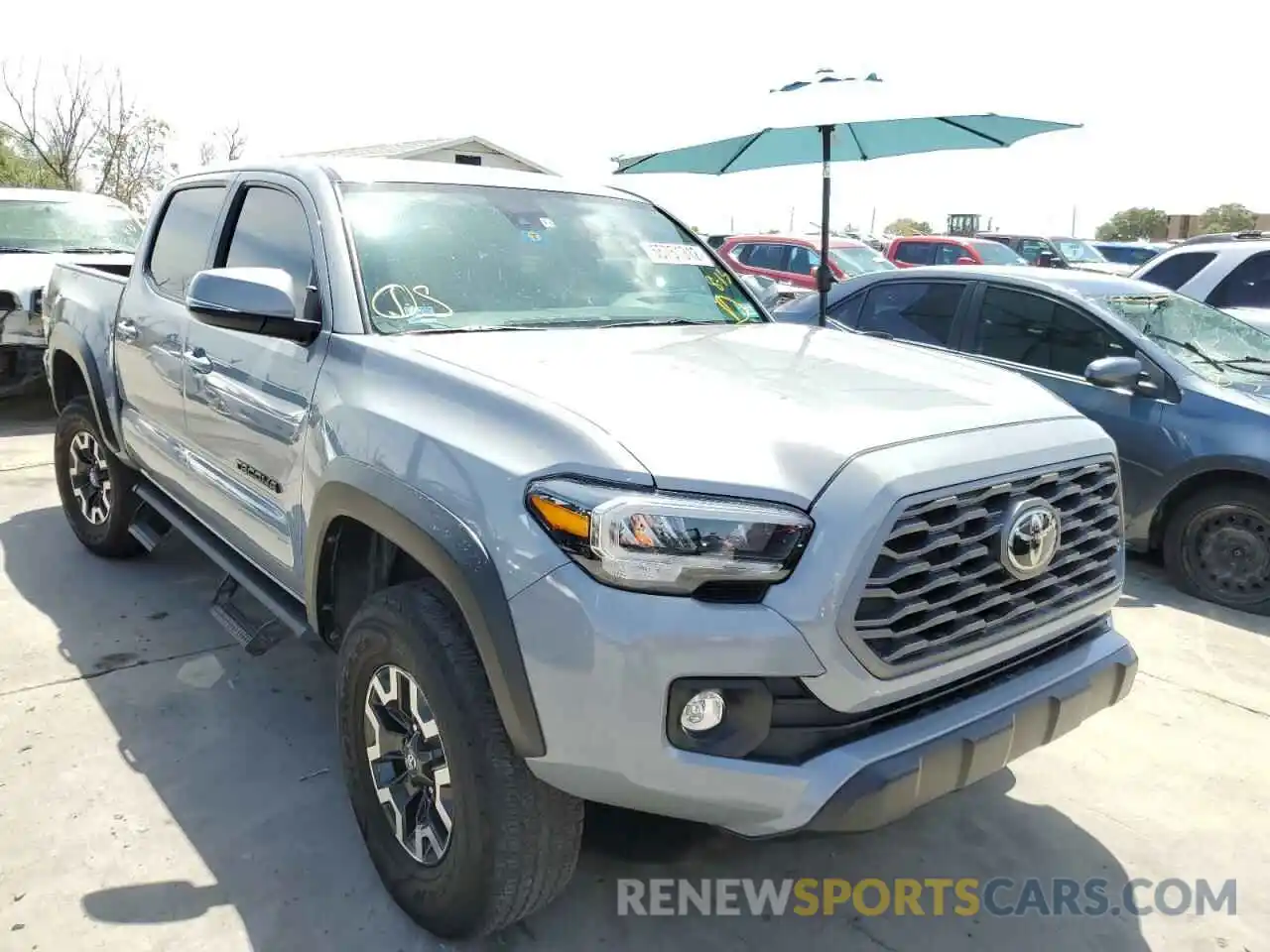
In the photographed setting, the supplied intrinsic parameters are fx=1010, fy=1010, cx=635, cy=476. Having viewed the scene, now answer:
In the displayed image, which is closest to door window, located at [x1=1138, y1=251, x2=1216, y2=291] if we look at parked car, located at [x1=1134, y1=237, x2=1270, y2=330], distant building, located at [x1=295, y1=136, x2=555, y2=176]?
parked car, located at [x1=1134, y1=237, x2=1270, y2=330]

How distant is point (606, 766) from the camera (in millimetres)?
2008

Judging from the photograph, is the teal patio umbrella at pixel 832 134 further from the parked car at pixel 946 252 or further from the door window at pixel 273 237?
the parked car at pixel 946 252

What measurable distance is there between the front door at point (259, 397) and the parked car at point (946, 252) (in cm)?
1296

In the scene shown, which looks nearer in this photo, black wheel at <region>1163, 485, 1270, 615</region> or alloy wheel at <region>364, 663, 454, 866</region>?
alloy wheel at <region>364, 663, 454, 866</region>

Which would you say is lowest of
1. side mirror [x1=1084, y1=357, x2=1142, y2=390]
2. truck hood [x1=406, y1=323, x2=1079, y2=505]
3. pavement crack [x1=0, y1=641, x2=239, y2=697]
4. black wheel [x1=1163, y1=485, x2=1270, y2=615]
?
pavement crack [x1=0, y1=641, x2=239, y2=697]

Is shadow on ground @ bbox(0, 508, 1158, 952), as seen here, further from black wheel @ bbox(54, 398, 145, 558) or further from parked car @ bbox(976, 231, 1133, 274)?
parked car @ bbox(976, 231, 1133, 274)

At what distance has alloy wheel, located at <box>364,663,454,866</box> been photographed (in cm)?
235

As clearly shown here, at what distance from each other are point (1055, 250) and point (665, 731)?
1923 cm

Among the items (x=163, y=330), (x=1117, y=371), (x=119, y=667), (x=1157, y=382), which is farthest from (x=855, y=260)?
(x=119, y=667)

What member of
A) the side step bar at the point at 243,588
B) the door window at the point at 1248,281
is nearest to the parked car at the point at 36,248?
the side step bar at the point at 243,588

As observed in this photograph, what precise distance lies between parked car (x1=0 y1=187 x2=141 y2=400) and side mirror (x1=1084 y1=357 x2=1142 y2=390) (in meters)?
6.30

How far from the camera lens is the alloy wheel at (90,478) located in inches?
191

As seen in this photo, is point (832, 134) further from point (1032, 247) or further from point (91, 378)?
point (1032, 247)

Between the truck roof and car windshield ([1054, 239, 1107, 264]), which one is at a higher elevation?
the truck roof
